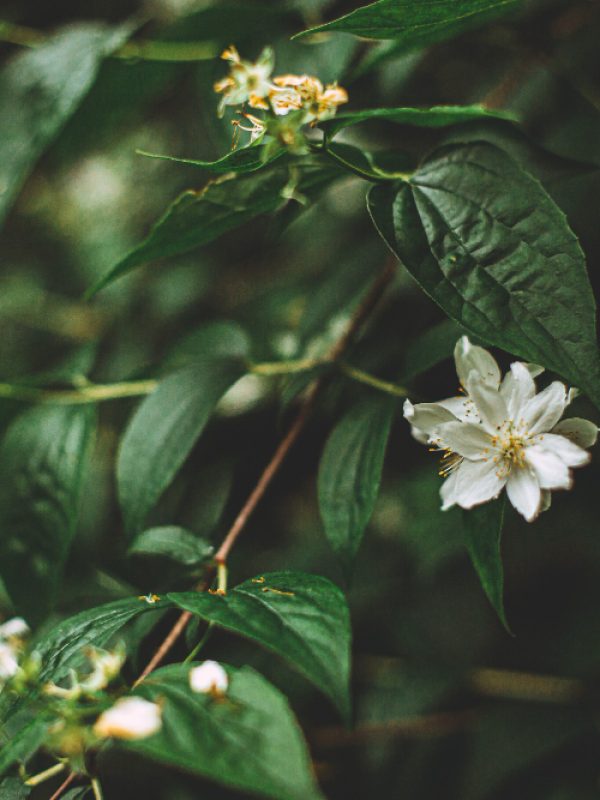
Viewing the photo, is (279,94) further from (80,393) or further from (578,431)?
(80,393)

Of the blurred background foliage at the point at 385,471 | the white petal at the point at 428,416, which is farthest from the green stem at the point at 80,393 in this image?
the white petal at the point at 428,416

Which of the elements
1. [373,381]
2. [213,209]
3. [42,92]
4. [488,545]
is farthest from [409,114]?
[42,92]

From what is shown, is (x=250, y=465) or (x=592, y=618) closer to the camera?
(x=250, y=465)

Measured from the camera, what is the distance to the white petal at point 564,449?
2.10 ft

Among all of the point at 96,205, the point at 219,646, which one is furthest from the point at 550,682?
the point at 96,205

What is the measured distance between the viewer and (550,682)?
137 centimetres

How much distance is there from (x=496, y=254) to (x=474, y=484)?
0.22m

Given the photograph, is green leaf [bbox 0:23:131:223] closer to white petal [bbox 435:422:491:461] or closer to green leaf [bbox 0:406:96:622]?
green leaf [bbox 0:406:96:622]

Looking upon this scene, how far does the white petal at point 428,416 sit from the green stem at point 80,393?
490 mm

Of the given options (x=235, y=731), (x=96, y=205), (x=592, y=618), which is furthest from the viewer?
(x=96, y=205)

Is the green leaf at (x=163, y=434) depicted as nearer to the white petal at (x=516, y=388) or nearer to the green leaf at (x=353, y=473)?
the green leaf at (x=353, y=473)

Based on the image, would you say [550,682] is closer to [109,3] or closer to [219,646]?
[219,646]

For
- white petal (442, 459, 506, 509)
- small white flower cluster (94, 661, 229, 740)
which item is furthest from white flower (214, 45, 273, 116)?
small white flower cluster (94, 661, 229, 740)

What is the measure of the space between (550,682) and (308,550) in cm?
53
